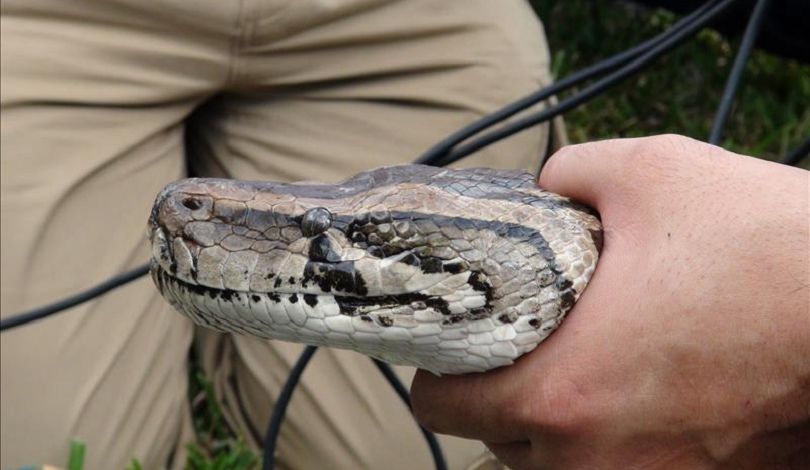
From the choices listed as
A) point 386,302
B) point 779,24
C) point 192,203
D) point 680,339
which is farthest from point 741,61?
point 779,24

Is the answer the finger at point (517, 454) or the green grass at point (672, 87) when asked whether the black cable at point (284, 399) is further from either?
the green grass at point (672, 87)

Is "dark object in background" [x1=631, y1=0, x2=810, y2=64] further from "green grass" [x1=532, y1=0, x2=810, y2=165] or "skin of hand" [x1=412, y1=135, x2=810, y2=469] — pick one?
"skin of hand" [x1=412, y1=135, x2=810, y2=469]

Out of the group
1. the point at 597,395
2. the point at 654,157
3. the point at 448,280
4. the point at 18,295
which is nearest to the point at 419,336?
the point at 448,280

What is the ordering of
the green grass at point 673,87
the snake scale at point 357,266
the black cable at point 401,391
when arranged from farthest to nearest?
the green grass at point 673,87, the black cable at point 401,391, the snake scale at point 357,266

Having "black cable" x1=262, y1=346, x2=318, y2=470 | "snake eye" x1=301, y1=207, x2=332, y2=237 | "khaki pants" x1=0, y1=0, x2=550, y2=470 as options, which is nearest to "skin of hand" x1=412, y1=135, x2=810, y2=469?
"snake eye" x1=301, y1=207, x2=332, y2=237

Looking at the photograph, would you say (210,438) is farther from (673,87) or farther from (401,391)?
(673,87)

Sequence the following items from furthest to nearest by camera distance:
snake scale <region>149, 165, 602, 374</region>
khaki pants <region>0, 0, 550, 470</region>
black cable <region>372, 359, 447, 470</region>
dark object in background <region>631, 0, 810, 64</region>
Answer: dark object in background <region>631, 0, 810, 64</region>, khaki pants <region>0, 0, 550, 470</region>, black cable <region>372, 359, 447, 470</region>, snake scale <region>149, 165, 602, 374</region>

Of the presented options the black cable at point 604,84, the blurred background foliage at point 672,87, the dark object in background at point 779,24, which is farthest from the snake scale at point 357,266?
the blurred background foliage at point 672,87
